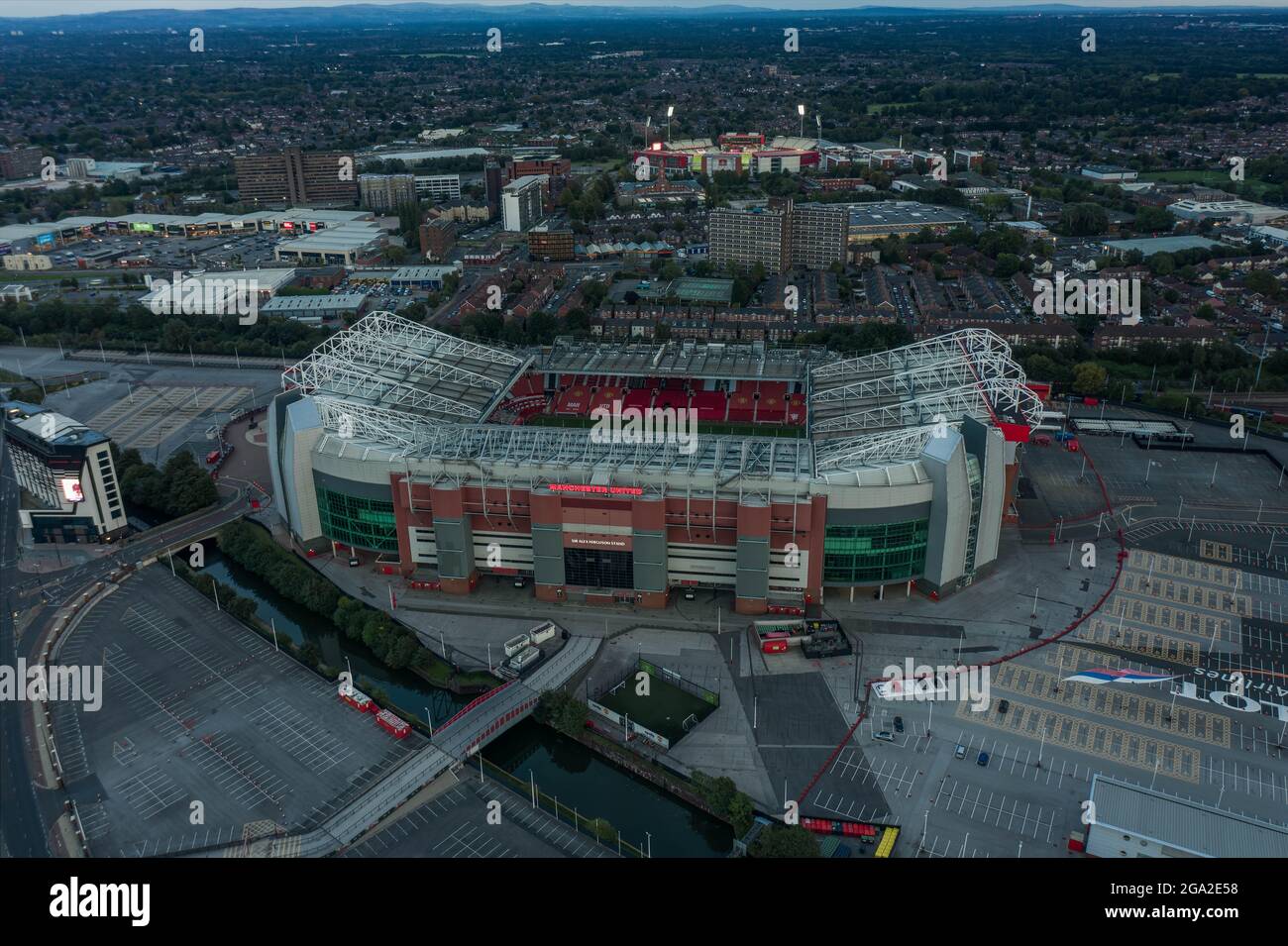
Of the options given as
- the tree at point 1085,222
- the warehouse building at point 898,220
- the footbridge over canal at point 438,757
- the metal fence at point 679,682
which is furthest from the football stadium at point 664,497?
the tree at point 1085,222

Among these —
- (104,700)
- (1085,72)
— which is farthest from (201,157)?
(1085,72)

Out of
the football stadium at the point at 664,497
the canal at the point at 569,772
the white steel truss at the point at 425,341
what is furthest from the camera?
the white steel truss at the point at 425,341

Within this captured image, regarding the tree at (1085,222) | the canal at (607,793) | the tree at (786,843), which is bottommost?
the canal at (607,793)

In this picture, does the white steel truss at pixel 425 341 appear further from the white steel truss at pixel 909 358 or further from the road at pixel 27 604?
the white steel truss at pixel 909 358
